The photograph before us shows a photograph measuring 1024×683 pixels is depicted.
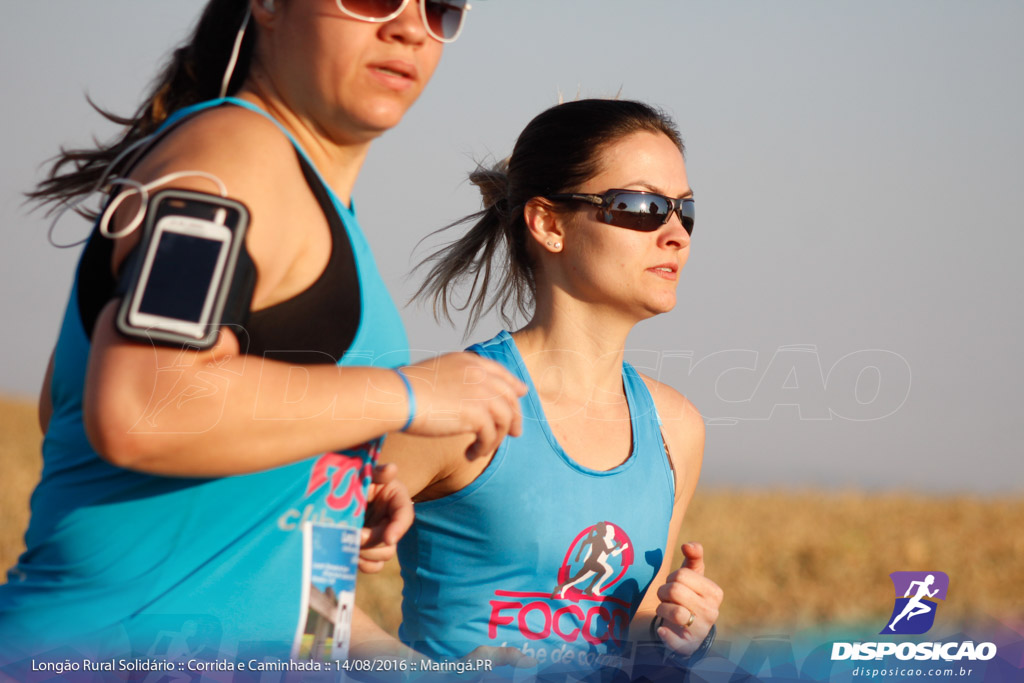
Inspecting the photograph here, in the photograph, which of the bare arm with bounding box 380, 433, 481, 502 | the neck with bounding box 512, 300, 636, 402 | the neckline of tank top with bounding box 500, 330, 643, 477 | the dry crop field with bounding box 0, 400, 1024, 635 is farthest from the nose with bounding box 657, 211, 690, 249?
the dry crop field with bounding box 0, 400, 1024, 635

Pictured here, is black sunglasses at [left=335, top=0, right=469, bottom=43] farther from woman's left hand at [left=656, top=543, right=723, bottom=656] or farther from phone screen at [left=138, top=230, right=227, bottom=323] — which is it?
woman's left hand at [left=656, top=543, right=723, bottom=656]

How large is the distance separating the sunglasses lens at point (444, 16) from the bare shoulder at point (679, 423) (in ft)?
5.95

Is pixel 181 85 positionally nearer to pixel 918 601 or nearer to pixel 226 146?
pixel 226 146

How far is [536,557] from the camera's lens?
116 inches

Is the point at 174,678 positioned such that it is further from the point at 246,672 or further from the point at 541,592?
the point at 541,592

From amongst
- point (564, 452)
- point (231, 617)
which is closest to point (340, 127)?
point (231, 617)

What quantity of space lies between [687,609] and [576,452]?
636 mm

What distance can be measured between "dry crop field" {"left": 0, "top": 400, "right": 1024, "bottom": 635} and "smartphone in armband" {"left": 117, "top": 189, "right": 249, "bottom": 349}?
22.5 feet

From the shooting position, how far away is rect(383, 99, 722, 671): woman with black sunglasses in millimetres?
2926

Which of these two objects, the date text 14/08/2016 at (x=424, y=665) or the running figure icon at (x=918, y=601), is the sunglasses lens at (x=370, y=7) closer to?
the date text 14/08/2016 at (x=424, y=665)

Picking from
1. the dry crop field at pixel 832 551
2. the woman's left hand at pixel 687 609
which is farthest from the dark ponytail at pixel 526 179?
the dry crop field at pixel 832 551

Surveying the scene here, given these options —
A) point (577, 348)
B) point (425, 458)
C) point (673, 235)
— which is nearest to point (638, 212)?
point (673, 235)

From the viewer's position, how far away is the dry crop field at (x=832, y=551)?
9.21 metres

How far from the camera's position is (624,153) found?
134 inches
